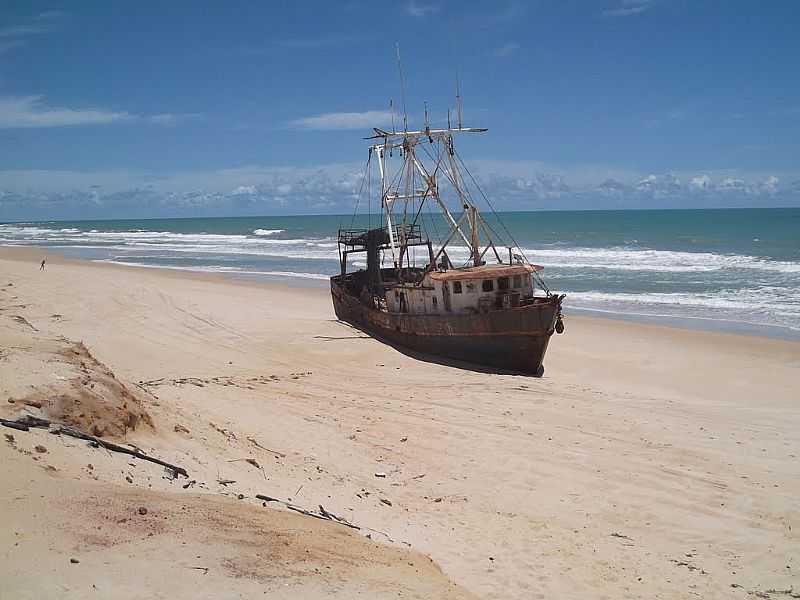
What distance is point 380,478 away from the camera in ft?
27.2

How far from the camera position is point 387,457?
360 inches

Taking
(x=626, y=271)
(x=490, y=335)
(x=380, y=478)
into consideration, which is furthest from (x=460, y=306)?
(x=626, y=271)

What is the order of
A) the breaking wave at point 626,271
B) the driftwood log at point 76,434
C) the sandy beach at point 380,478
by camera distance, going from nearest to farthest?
the sandy beach at point 380,478 < the driftwood log at point 76,434 < the breaking wave at point 626,271

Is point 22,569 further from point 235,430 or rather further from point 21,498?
point 235,430

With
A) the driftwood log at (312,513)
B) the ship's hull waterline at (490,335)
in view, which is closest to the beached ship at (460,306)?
the ship's hull waterline at (490,335)

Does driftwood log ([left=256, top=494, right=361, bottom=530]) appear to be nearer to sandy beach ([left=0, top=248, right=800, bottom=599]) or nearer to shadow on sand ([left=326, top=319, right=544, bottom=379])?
sandy beach ([left=0, top=248, right=800, bottom=599])

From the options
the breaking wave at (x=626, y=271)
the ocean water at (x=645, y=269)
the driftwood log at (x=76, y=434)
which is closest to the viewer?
the driftwood log at (x=76, y=434)

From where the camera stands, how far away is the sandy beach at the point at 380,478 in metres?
4.67

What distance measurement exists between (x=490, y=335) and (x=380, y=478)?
8.75m

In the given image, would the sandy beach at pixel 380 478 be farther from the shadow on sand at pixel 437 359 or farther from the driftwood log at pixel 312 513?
the shadow on sand at pixel 437 359

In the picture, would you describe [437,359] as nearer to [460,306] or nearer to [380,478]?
[460,306]

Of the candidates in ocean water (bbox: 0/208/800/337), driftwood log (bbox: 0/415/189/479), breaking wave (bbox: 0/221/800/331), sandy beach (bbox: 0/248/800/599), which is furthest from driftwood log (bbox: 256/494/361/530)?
breaking wave (bbox: 0/221/800/331)

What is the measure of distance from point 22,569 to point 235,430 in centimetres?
503

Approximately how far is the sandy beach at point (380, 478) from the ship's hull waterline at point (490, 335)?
862 mm
